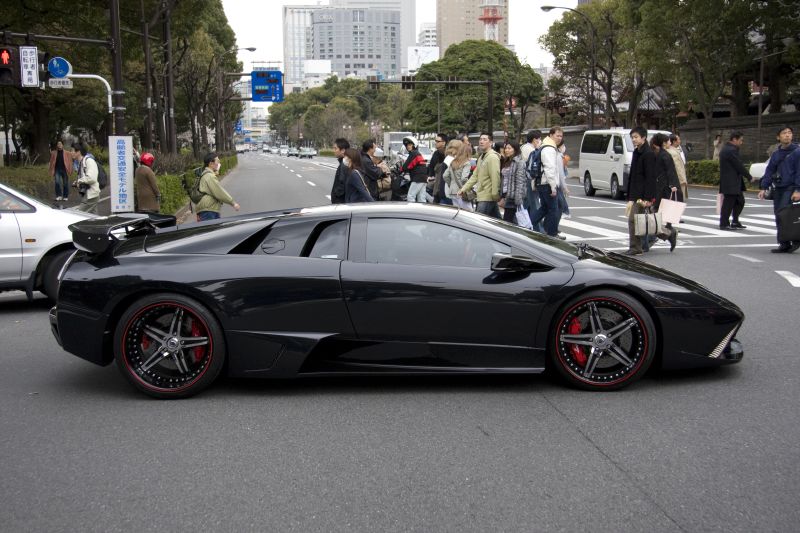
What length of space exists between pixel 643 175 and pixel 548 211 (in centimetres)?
154

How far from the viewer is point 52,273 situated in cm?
886

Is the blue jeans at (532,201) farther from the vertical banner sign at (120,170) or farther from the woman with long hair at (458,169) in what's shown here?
the vertical banner sign at (120,170)

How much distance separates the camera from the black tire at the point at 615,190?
2473 centimetres

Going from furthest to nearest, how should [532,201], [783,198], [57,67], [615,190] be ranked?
[615,190] < [57,67] < [532,201] < [783,198]

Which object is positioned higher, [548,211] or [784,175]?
[784,175]

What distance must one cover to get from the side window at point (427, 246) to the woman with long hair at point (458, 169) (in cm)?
737

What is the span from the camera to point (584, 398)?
210 inches

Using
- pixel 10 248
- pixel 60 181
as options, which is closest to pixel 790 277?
pixel 10 248

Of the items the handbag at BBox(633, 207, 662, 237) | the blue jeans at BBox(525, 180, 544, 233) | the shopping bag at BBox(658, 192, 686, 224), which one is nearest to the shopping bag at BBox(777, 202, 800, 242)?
the shopping bag at BBox(658, 192, 686, 224)

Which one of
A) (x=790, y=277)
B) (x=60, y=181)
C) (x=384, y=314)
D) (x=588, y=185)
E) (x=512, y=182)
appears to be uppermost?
(x=512, y=182)

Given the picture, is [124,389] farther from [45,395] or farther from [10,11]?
[10,11]

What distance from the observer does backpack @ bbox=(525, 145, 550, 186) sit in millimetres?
12383

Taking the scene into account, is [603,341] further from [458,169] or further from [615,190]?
[615,190]

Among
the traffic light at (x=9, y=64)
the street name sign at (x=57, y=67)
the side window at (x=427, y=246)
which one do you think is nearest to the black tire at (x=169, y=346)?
the side window at (x=427, y=246)
